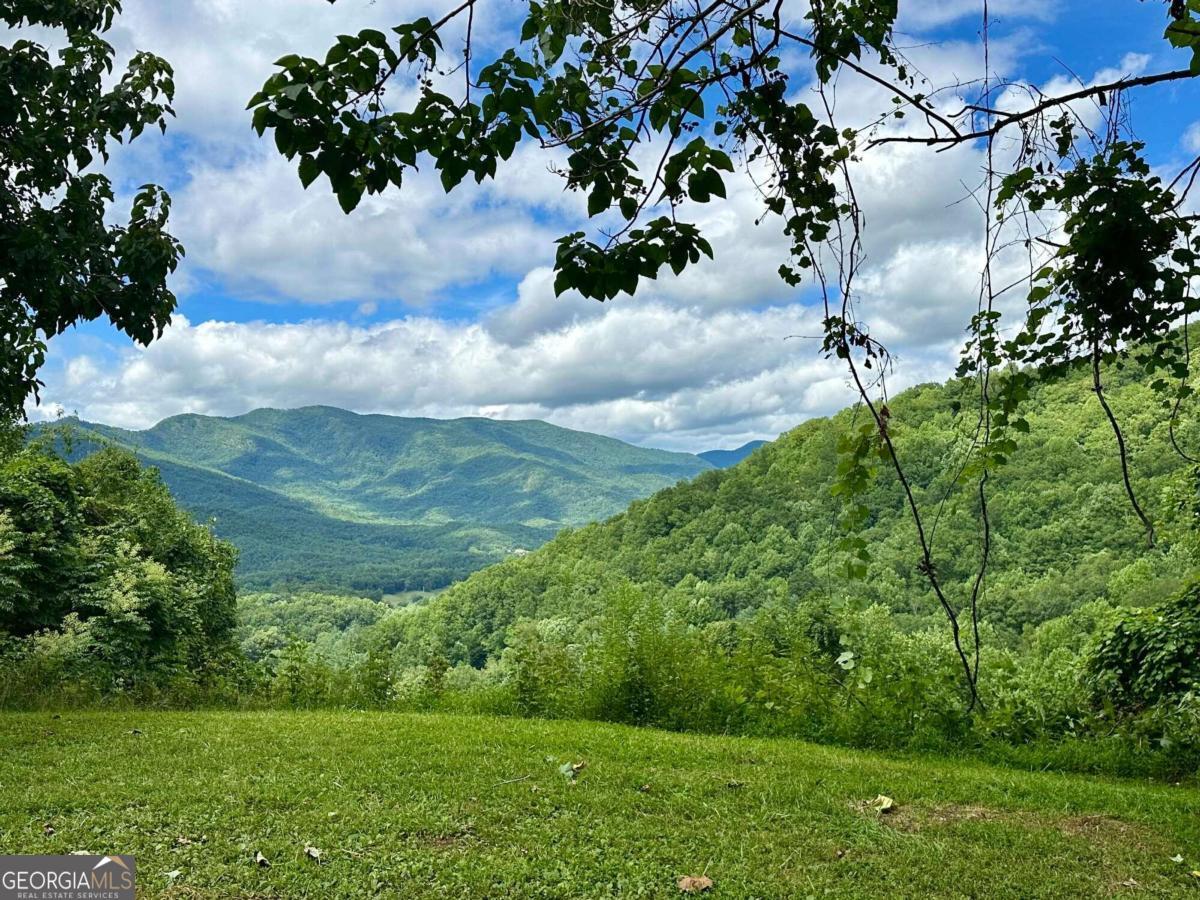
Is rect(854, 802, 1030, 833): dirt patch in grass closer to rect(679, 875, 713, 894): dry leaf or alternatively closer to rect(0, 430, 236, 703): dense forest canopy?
rect(679, 875, 713, 894): dry leaf

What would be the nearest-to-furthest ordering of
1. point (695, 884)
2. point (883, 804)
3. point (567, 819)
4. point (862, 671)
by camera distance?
point (695, 884)
point (567, 819)
point (883, 804)
point (862, 671)

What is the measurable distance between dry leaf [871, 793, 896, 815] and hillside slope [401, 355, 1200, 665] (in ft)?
16.5

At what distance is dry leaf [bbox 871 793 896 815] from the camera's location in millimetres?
5020

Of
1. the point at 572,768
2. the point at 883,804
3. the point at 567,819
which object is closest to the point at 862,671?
the point at 883,804

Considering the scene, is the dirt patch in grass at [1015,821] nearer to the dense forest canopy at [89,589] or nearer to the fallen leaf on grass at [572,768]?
the fallen leaf on grass at [572,768]

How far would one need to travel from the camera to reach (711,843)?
430 centimetres

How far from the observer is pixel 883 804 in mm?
5086

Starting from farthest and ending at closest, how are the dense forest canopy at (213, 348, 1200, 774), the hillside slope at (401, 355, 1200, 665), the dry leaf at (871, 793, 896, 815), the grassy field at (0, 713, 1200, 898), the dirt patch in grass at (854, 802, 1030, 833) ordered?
1. the hillside slope at (401, 355, 1200, 665)
2. the dense forest canopy at (213, 348, 1200, 774)
3. the dry leaf at (871, 793, 896, 815)
4. the dirt patch in grass at (854, 802, 1030, 833)
5. the grassy field at (0, 713, 1200, 898)

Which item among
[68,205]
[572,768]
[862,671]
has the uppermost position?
[68,205]

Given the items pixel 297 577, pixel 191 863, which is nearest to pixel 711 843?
pixel 191 863

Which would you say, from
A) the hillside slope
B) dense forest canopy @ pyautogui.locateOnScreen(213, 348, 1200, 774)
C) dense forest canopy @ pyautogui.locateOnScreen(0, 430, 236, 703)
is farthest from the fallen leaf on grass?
dense forest canopy @ pyautogui.locateOnScreen(0, 430, 236, 703)

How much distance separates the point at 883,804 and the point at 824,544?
29.8 meters

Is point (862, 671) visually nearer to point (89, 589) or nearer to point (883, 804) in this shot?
point (883, 804)

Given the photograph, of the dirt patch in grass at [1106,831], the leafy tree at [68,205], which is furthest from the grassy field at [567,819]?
the leafy tree at [68,205]
